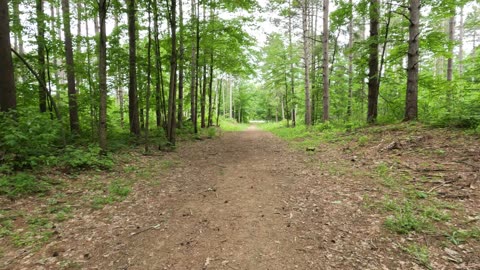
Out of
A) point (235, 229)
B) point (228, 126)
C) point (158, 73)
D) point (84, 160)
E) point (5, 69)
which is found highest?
point (158, 73)

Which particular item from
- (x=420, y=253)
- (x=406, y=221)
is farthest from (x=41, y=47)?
(x=420, y=253)

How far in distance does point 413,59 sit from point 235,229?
26.9 feet

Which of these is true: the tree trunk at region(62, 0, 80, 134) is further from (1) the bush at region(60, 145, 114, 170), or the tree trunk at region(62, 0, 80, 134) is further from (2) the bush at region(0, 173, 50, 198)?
(2) the bush at region(0, 173, 50, 198)

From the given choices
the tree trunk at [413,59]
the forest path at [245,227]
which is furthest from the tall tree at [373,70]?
the forest path at [245,227]

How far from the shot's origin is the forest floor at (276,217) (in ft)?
9.64

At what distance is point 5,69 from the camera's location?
5898 millimetres

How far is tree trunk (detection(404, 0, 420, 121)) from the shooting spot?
771 centimetres

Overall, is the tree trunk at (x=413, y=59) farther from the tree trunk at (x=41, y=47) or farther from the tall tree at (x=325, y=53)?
the tree trunk at (x=41, y=47)

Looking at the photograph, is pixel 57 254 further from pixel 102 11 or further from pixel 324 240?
pixel 102 11

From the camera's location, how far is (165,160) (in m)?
8.52

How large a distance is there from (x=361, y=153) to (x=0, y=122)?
30.3ft

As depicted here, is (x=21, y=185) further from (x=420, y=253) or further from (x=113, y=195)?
(x=420, y=253)

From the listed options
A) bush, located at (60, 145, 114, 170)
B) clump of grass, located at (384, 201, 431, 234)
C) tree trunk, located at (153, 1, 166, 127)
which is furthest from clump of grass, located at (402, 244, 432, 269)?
tree trunk, located at (153, 1, 166, 127)

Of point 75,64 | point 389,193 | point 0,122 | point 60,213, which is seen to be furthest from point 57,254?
Answer: point 75,64
